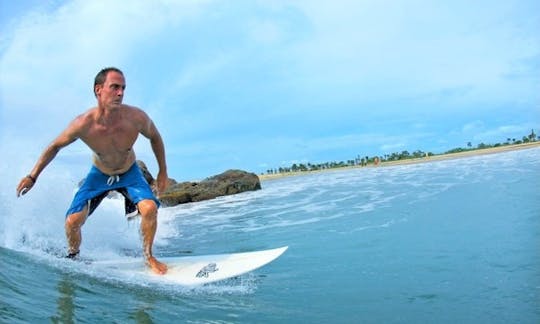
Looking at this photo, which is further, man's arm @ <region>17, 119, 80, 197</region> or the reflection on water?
man's arm @ <region>17, 119, 80, 197</region>

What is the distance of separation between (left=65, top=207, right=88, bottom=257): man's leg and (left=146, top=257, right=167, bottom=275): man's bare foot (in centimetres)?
104

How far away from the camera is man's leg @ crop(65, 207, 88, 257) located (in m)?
5.57

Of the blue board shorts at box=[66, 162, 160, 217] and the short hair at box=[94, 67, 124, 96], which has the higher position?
the short hair at box=[94, 67, 124, 96]

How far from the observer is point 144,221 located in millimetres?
5242

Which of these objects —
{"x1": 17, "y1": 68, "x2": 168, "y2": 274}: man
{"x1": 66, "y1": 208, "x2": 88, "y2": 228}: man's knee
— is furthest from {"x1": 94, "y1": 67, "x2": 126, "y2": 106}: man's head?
{"x1": 66, "y1": 208, "x2": 88, "y2": 228}: man's knee

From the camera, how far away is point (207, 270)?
5.06m

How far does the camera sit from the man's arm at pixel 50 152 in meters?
5.00

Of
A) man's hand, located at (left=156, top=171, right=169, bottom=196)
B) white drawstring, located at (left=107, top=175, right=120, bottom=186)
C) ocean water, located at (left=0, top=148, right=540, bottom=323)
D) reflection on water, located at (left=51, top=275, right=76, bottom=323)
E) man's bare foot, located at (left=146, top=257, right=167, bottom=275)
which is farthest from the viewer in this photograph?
man's hand, located at (left=156, top=171, right=169, bottom=196)

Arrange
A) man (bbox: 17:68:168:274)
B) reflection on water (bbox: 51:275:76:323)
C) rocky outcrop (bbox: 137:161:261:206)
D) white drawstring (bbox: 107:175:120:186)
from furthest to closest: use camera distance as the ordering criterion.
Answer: rocky outcrop (bbox: 137:161:261:206), white drawstring (bbox: 107:175:120:186), man (bbox: 17:68:168:274), reflection on water (bbox: 51:275:76:323)

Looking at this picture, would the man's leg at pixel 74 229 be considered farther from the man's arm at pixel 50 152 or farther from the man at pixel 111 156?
the man's arm at pixel 50 152

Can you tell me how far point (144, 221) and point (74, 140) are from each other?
1.17 metres

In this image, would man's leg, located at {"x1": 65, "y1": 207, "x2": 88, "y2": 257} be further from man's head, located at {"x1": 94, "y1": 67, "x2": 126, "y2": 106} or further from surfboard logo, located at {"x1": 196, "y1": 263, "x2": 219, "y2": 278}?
surfboard logo, located at {"x1": 196, "y1": 263, "x2": 219, "y2": 278}

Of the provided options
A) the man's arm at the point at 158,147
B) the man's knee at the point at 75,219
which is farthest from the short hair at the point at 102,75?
the man's knee at the point at 75,219

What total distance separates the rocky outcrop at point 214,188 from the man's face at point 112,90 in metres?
19.4
